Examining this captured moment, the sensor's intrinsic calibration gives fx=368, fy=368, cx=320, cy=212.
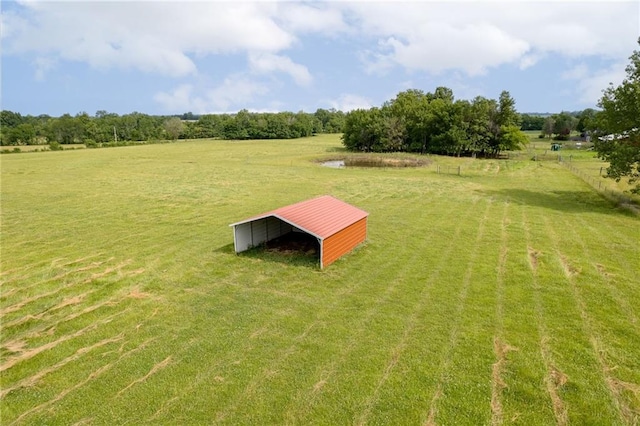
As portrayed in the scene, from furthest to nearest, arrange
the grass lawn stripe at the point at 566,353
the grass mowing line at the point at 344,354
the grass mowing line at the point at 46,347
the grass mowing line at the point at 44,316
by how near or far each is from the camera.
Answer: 1. the grass mowing line at the point at 44,316
2. the grass mowing line at the point at 46,347
3. the grass mowing line at the point at 344,354
4. the grass lawn stripe at the point at 566,353

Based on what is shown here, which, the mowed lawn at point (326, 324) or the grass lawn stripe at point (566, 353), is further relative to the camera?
the mowed lawn at point (326, 324)

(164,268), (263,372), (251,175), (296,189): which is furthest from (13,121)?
(263,372)

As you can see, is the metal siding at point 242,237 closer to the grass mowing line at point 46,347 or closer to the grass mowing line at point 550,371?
the grass mowing line at point 46,347

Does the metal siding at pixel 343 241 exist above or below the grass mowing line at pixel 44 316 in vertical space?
above

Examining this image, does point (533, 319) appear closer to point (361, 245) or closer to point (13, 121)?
point (361, 245)

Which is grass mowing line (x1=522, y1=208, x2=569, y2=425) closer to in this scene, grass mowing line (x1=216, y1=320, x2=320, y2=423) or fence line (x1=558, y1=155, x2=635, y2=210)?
grass mowing line (x1=216, y1=320, x2=320, y2=423)

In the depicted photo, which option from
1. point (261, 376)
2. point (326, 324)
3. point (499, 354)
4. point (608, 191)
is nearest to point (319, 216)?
point (326, 324)

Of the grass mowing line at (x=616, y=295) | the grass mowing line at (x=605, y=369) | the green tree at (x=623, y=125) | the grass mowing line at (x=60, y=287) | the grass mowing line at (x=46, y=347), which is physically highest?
the green tree at (x=623, y=125)

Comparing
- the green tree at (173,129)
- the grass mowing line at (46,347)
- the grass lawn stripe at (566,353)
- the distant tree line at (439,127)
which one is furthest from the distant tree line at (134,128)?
the grass lawn stripe at (566,353)
